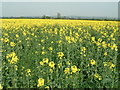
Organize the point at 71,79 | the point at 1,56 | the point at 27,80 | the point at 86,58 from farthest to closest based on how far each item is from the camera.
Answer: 1. the point at 1,56
2. the point at 86,58
3. the point at 27,80
4. the point at 71,79

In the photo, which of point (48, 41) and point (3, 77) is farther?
point (48, 41)

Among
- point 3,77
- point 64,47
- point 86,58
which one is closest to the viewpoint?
point 3,77

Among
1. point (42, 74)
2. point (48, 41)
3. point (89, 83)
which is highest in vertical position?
point (48, 41)

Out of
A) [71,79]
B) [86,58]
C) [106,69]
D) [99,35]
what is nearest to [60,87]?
[71,79]

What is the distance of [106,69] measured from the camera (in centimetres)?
474

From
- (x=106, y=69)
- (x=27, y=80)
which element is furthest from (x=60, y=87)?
(x=106, y=69)

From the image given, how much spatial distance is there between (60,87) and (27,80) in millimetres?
865

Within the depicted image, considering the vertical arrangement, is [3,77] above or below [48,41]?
below

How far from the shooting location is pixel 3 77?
5.40 meters

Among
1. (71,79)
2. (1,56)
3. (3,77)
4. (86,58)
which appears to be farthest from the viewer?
(1,56)

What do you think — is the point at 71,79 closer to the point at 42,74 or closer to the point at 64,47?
the point at 42,74

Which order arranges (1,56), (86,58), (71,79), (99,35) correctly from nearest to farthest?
(71,79) → (86,58) → (1,56) → (99,35)

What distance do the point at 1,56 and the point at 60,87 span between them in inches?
118

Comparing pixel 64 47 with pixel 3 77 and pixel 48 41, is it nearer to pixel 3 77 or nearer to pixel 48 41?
pixel 48 41
